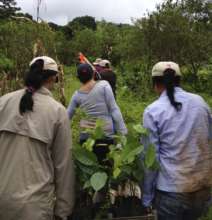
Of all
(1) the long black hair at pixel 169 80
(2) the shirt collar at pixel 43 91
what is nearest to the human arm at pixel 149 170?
(1) the long black hair at pixel 169 80

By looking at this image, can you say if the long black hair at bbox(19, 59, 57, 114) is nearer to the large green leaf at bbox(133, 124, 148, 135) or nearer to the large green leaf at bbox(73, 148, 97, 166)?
the large green leaf at bbox(73, 148, 97, 166)

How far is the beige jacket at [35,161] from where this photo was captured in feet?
10.9

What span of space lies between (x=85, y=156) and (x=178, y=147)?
22.8 inches

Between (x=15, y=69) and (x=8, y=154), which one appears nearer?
(x=8, y=154)

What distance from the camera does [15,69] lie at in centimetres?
1039

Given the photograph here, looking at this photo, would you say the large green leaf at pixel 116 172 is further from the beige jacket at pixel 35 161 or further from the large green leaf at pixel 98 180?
the beige jacket at pixel 35 161

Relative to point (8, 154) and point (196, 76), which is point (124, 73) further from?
point (8, 154)

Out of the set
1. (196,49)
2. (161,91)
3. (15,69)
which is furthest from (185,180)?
(196,49)

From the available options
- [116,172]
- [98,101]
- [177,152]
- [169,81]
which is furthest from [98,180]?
[98,101]

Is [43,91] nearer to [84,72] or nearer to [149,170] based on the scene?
[149,170]

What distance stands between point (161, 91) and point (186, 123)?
0.29 m

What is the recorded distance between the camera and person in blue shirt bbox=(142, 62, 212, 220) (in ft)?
11.5

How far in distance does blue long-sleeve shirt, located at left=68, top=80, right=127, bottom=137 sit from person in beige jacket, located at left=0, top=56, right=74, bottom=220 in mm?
2615

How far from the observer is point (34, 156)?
3.35 metres
